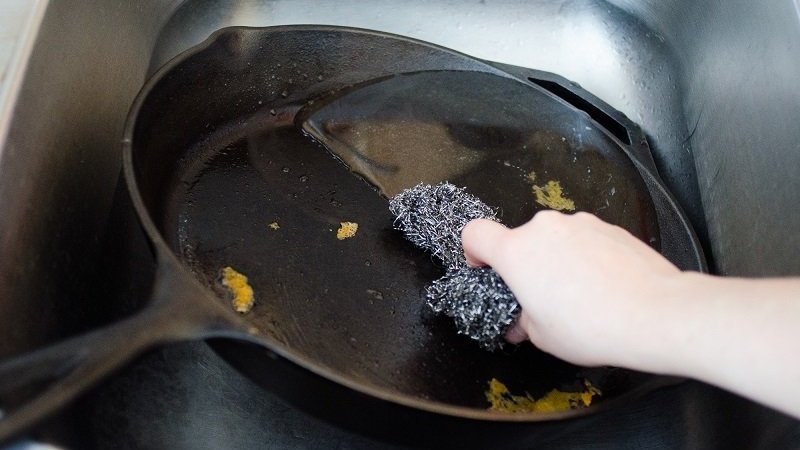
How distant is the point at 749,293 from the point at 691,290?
0.03 metres

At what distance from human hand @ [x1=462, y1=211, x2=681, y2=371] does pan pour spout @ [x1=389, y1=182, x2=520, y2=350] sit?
3 centimetres

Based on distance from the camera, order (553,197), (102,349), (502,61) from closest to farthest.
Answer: (102,349), (553,197), (502,61)

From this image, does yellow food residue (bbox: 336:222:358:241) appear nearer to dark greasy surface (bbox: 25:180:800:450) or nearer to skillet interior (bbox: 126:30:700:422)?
skillet interior (bbox: 126:30:700:422)

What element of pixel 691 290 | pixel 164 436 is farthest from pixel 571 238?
pixel 164 436

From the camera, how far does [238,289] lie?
0.53m

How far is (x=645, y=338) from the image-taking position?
0.40 meters

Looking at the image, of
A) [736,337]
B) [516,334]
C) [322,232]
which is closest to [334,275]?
[322,232]

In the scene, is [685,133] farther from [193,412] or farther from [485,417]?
[193,412]

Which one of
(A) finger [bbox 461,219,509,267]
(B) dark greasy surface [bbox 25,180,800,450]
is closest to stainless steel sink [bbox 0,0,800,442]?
(B) dark greasy surface [bbox 25,180,800,450]

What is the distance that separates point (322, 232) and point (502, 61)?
1.15 ft

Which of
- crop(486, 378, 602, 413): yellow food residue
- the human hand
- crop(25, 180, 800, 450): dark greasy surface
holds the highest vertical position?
the human hand

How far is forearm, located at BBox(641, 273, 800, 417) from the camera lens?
0.37 metres

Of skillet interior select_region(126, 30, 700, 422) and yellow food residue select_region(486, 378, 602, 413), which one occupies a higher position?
skillet interior select_region(126, 30, 700, 422)

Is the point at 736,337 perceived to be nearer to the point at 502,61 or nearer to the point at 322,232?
the point at 322,232
